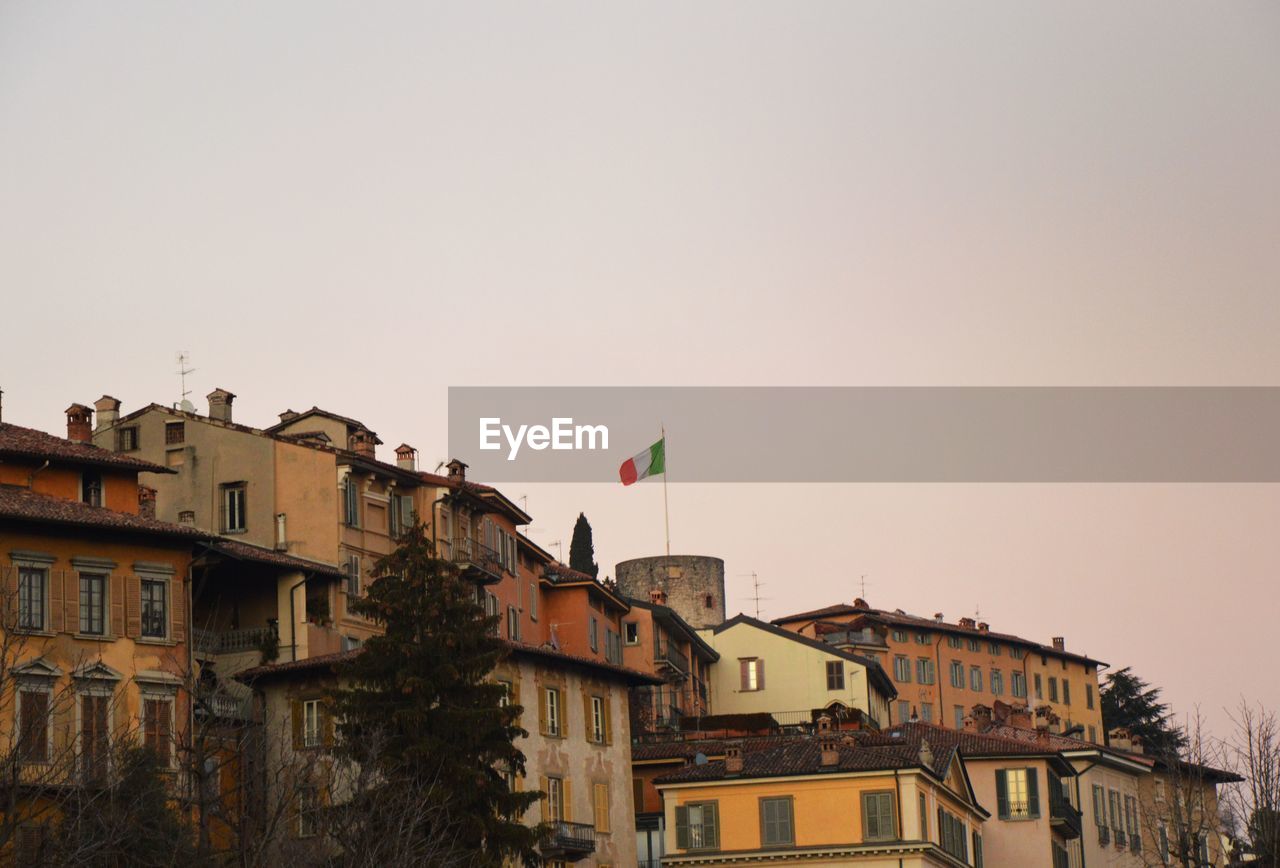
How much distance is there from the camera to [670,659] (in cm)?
9350

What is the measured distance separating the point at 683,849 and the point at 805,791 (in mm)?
3845

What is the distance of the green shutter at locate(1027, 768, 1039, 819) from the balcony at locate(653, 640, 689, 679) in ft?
60.9

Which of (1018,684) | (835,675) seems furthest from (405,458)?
(1018,684)

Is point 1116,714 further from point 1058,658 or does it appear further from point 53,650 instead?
point 53,650

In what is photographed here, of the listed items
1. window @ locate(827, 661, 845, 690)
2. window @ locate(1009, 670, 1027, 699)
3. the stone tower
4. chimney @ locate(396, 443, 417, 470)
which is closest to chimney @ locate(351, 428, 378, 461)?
chimney @ locate(396, 443, 417, 470)

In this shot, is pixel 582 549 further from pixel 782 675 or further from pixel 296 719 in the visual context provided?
pixel 296 719

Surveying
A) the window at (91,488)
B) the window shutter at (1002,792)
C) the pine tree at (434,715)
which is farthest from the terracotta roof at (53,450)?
the window shutter at (1002,792)

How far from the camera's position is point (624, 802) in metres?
69.1

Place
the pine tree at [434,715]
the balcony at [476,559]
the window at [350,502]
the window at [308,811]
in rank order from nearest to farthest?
1. the window at [308,811]
2. the pine tree at [434,715]
3. the window at [350,502]
4. the balcony at [476,559]

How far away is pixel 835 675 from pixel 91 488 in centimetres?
4677

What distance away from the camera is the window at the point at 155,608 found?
193 feet

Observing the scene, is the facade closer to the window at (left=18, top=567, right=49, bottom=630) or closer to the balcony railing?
the balcony railing

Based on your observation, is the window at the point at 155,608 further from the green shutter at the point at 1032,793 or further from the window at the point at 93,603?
the green shutter at the point at 1032,793

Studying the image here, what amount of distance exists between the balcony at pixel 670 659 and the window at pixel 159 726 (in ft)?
119
